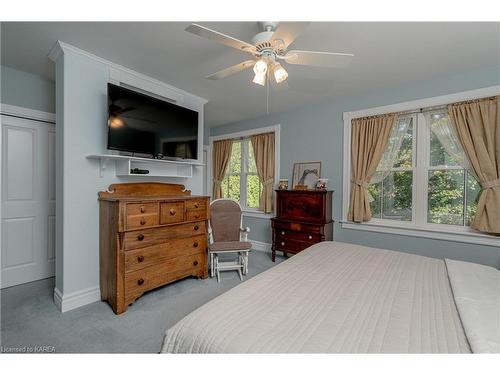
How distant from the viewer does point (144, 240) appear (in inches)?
92.4

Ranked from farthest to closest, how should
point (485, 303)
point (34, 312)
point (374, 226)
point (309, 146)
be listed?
point (309, 146)
point (374, 226)
point (34, 312)
point (485, 303)

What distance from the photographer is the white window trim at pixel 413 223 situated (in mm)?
2535

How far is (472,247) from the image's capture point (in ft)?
8.48

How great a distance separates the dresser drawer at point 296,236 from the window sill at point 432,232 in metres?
0.54

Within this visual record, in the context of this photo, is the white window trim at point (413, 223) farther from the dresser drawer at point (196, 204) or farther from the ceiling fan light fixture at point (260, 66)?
the ceiling fan light fixture at point (260, 66)

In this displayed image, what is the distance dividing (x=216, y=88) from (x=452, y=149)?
3.03 m

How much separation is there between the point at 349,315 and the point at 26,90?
3965 millimetres

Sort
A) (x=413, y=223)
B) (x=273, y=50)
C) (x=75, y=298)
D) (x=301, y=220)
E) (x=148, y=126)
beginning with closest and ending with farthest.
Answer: (x=273, y=50), (x=75, y=298), (x=148, y=126), (x=413, y=223), (x=301, y=220)

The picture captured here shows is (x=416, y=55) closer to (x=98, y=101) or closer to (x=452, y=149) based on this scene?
(x=452, y=149)

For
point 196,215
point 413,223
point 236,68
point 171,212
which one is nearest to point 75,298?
point 171,212

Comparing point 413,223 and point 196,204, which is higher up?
point 196,204

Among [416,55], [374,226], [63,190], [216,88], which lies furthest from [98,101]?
[374,226]

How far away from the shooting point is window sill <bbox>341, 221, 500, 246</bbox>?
2.52 m

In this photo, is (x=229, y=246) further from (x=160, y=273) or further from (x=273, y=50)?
(x=273, y=50)
